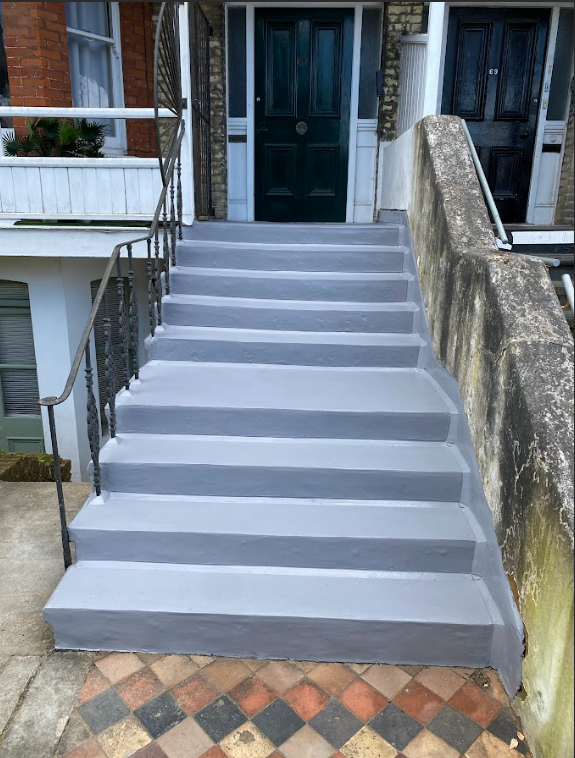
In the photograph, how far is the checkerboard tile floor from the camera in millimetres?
2062

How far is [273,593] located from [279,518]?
1.18 ft

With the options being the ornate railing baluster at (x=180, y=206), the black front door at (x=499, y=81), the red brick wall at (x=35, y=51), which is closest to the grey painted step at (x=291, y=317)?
the ornate railing baluster at (x=180, y=206)

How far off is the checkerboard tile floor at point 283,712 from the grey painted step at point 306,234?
10.2ft

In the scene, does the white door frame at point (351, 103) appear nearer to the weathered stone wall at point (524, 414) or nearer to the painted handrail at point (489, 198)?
the painted handrail at point (489, 198)

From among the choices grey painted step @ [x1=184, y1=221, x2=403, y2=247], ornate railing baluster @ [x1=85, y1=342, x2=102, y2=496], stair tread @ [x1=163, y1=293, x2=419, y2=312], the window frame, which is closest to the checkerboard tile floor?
ornate railing baluster @ [x1=85, y1=342, x2=102, y2=496]

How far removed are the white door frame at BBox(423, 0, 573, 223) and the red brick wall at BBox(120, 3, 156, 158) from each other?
322 cm

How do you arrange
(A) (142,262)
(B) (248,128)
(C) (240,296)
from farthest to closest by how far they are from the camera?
(B) (248,128), (A) (142,262), (C) (240,296)

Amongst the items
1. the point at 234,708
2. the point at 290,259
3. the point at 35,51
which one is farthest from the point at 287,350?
the point at 35,51

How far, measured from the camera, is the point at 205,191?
549cm

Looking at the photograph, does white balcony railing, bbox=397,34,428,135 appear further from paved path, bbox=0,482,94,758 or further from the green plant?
paved path, bbox=0,482,94,758

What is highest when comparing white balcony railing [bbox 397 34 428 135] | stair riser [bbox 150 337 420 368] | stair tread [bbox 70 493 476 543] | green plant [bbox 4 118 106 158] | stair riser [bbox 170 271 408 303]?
white balcony railing [bbox 397 34 428 135]

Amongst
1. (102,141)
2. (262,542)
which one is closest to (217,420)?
(262,542)

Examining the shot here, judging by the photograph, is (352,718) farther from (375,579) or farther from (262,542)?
(262,542)

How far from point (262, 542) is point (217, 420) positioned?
800 millimetres
